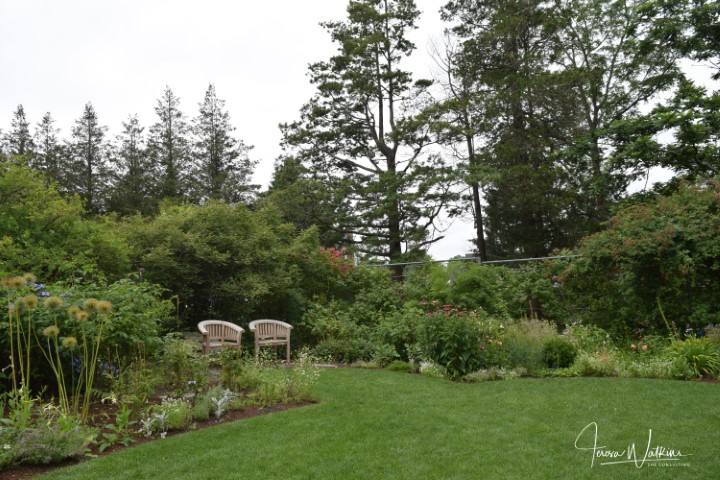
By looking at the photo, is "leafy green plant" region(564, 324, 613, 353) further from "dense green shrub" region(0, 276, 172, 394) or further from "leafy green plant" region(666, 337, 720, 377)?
"dense green shrub" region(0, 276, 172, 394)

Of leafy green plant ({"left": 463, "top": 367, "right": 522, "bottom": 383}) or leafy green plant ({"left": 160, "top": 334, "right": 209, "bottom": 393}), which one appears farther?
leafy green plant ({"left": 463, "top": 367, "right": 522, "bottom": 383})

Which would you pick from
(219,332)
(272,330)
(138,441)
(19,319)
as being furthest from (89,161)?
(138,441)

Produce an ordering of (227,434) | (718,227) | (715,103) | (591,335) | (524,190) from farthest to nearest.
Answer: (524,190) → (715,103) → (591,335) → (718,227) → (227,434)

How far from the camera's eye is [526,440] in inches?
164

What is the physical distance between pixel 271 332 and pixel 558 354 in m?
4.67

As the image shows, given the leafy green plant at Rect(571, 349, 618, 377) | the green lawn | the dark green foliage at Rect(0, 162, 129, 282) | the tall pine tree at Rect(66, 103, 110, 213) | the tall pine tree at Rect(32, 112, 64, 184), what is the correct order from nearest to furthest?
the green lawn → the leafy green plant at Rect(571, 349, 618, 377) → the dark green foliage at Rect(0, 162, 129, 282) → the tall pine tree at Rect(32, 112, 64, 184) → the tall pine tree at Rect(66, 103, 110, 213)

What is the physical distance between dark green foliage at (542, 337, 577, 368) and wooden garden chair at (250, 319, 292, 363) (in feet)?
13.4

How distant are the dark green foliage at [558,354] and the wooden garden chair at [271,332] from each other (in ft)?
13.4

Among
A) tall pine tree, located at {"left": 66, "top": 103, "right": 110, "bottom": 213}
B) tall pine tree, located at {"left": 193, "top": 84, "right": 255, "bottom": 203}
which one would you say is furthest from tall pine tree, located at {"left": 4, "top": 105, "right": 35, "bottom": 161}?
tall pine tree, located at {"left": 193, "top": 84, "right": 255, "bottom": 203}

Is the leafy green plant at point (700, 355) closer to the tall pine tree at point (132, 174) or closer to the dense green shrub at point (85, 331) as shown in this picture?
the dense green shrub at point (85, 331)

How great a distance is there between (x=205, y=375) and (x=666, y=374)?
17.2 ft

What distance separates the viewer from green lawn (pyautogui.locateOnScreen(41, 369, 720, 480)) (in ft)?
11.7

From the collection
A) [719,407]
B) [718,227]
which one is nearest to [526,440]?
[719,407]

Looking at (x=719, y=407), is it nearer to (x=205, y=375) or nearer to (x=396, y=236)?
(x=205, y=375)
